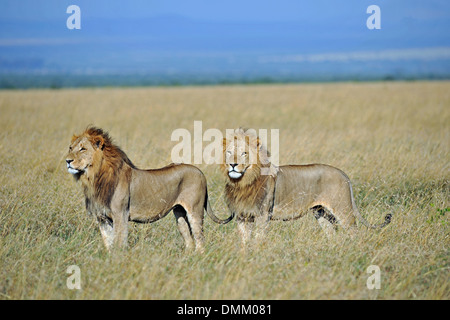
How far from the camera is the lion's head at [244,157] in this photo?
5.78 m

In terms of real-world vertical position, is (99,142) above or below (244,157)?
above

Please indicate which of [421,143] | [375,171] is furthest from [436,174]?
[421,143]

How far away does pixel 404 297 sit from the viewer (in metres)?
4.96

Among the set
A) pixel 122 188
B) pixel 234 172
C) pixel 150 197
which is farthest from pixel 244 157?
pixel 122 188

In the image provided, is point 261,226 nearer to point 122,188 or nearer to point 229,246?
point 229,246

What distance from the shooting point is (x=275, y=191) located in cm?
611

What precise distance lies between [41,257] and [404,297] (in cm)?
329

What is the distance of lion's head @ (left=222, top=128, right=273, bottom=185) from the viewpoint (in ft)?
19.0

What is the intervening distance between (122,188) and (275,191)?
5.23ft

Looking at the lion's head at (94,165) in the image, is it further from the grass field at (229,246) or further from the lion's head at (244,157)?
the lion's head at (244,157)

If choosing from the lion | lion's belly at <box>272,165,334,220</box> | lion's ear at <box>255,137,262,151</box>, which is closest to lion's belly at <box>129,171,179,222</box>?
the lion

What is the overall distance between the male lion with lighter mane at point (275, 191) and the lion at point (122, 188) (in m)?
0.40

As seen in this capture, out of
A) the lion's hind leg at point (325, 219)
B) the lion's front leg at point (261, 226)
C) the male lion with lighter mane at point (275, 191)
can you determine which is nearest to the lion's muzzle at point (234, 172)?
the male lion with lighter mane at point (275, 191)

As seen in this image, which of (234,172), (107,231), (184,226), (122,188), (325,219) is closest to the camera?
(122,188)
